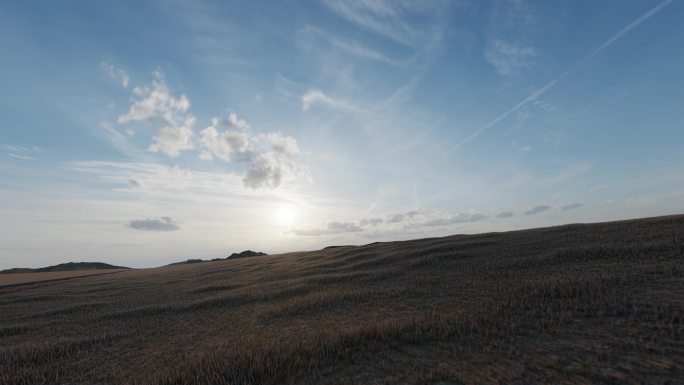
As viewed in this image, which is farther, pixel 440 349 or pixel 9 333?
pixel 9 333

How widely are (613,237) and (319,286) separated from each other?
19869mm

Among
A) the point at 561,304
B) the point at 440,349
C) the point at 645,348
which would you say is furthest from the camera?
the point at 561,304

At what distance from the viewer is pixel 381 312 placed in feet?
40.9

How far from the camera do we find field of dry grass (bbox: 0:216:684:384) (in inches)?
264

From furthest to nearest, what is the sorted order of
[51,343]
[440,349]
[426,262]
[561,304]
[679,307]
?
[426,262], [51,343], [561,304], [679,307], [440,349]

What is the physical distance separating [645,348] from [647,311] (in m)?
2.72

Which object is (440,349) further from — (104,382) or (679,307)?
(104,382)

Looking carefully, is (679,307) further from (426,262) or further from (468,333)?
(426,262)

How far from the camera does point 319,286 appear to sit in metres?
20.5

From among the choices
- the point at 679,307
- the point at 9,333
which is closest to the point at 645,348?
the point at 679,307

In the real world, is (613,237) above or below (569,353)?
above

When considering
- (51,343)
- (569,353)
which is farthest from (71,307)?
(569,353)

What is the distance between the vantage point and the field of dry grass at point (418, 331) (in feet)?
22.0

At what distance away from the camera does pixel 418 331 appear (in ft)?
29.9
